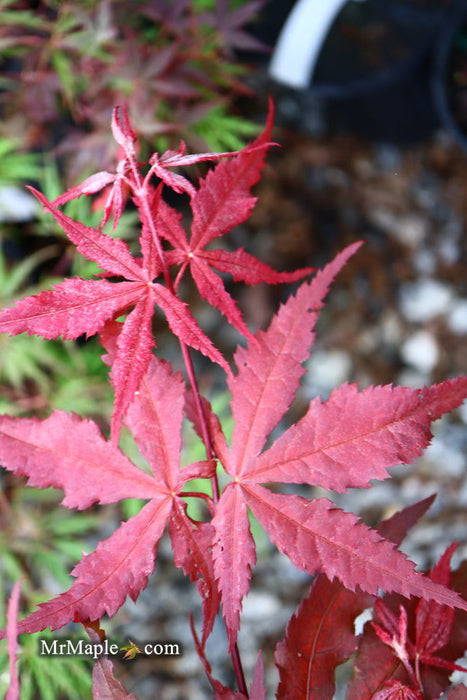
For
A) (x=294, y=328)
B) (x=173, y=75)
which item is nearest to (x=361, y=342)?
(x=173, y=75)

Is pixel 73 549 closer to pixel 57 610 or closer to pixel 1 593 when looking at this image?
pixel 1 593

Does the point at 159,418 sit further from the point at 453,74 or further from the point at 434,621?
the point at 453,74

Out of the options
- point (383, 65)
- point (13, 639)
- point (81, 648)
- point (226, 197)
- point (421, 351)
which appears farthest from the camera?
point (383, 65)

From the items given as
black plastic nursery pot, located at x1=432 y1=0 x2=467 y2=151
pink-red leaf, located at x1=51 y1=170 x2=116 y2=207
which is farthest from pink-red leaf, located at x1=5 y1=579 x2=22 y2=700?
black plastic nursery pot, located at x1=432 y1=0 x2=467 y2=151

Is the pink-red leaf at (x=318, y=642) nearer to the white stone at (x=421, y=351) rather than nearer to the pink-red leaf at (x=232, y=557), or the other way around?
the pink-red leaf at (x=232, y=557)

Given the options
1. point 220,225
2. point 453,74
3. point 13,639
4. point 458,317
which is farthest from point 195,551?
point 453,74

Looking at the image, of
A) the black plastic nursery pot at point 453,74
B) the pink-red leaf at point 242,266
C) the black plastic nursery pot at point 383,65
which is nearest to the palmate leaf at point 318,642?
the pink-red leaf at point 242,266
